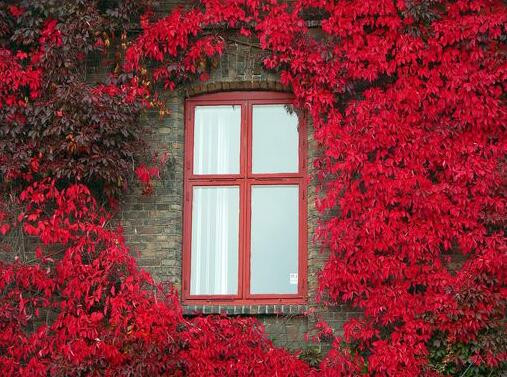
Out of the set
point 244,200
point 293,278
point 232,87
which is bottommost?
point 293,278

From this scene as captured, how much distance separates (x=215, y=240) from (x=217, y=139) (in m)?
1.13

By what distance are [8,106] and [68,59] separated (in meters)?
0.82

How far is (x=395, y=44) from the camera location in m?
11.8

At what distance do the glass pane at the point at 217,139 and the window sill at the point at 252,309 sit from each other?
1.53 m

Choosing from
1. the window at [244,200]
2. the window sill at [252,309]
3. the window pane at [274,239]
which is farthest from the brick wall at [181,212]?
the window pane at [274,239]

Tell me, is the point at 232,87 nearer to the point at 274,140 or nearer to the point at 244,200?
the point at 274,140

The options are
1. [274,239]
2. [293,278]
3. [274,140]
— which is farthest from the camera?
[274,140]

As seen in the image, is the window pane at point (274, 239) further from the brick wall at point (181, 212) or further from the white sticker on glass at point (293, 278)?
the brick wall at point (181, 212)

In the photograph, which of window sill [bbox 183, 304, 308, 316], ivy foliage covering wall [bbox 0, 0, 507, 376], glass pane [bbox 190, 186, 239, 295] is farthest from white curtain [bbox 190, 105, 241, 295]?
ivy foliage covering wall [bbox 0, 0, 507, 376]

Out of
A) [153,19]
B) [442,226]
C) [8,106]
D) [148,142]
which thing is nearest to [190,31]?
[153,19]

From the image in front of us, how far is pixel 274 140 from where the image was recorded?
12133mm

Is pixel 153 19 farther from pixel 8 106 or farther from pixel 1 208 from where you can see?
pixel 1 208

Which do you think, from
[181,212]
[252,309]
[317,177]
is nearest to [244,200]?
[181,212]

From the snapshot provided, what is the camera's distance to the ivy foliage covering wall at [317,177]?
36.3ft
